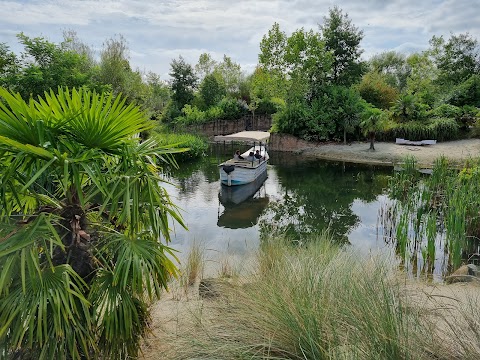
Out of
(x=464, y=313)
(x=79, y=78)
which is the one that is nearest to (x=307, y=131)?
(x=79, y=78)

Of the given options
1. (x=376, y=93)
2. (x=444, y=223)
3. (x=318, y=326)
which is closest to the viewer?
(x=318, y=326)

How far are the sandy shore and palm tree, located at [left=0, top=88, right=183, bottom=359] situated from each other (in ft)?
63.4

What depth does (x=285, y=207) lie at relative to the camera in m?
12.5

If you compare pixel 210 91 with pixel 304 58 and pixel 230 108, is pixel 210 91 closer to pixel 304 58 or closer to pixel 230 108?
pixel 230 108

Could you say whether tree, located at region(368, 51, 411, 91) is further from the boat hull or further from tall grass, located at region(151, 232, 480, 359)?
tall grass, located at region(151, 232, 480, 359)

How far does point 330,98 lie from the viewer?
26844mm

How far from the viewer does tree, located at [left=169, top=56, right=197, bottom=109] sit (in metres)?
37.4

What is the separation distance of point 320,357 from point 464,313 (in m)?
1.20

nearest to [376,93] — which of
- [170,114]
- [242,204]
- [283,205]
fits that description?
[170,114]

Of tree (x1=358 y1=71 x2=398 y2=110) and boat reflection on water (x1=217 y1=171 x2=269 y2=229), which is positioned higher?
tree (x1=358 y1=71 x2=398 y2=110)

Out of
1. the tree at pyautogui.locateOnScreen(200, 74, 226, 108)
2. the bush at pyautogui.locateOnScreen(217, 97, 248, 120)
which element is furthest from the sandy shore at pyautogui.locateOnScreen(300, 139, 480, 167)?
the tree at pyautogui.locateOnScreen(200, 74, 226, 108)

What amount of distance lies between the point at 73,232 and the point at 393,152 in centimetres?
2176

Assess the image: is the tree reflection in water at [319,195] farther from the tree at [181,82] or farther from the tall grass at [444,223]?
the tree at [181,82]

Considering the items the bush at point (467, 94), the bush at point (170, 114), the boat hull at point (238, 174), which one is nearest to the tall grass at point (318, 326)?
the boat hull at point (238, 174)
